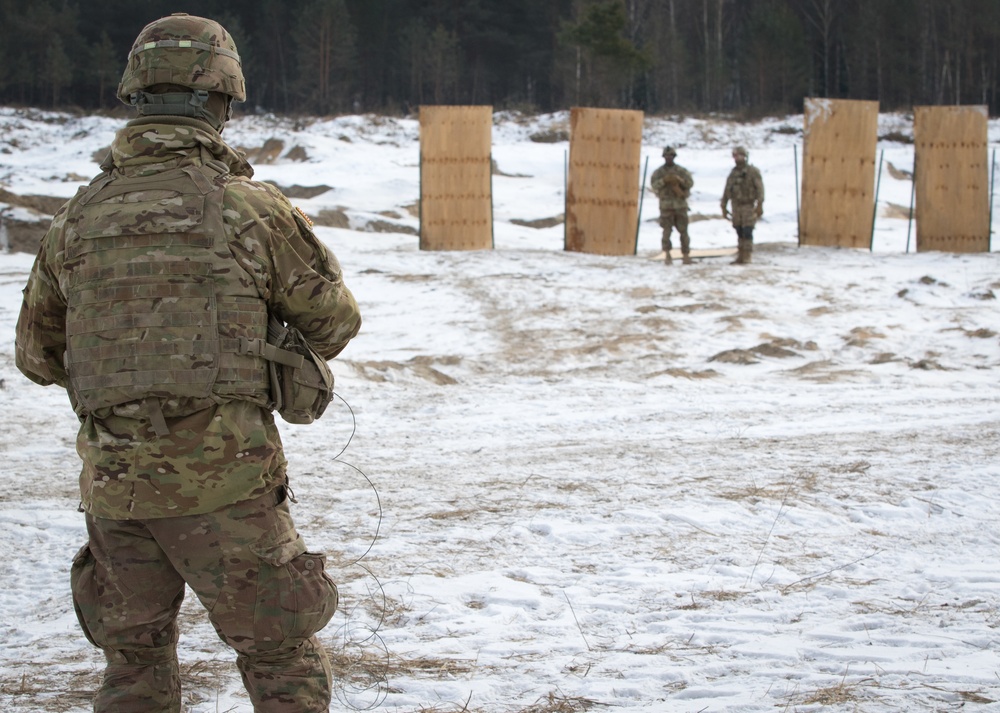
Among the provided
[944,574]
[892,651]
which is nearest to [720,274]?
[944,574]

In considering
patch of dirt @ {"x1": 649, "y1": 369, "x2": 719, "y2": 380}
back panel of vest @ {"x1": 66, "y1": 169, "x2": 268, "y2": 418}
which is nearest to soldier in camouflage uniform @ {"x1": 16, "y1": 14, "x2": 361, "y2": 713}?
back panel of vest @ {"x1": 66, "y1": 169, "x2": 268, "y2": 418}

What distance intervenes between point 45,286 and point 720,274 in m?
10.6

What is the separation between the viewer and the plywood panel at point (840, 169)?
14.1m

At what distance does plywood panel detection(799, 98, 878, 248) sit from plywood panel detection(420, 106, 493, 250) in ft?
14.1

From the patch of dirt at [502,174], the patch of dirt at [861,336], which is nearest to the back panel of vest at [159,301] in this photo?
the patch of dirt at [861,336]

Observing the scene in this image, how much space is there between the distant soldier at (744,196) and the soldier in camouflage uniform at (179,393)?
10971mm

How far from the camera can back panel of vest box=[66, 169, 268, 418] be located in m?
2.12

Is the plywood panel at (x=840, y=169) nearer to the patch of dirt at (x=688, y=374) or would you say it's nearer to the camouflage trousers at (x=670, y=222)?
the camouflage trousers at (x=670, y=222)

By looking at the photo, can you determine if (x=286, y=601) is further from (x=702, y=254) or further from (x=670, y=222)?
(x=702, y=254)

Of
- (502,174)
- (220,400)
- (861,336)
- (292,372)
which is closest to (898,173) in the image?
(502,174)

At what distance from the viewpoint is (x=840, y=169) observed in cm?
1413

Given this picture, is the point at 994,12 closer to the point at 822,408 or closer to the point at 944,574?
the point at 822,408

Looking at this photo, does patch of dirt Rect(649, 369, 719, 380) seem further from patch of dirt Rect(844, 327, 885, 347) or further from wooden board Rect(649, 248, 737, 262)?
wooden board Rect(649, 248, 737, 262)

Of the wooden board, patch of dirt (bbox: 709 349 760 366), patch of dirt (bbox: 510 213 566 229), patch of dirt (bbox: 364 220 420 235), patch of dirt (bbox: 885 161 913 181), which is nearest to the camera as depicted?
patch of dirt (bbox: 709 349 760 366)
